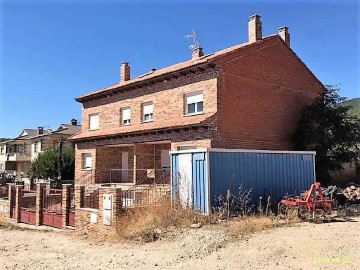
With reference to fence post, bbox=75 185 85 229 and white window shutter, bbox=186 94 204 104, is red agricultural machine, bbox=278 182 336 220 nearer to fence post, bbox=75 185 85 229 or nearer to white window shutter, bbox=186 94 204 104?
fence post, bbox=75 185 85 229

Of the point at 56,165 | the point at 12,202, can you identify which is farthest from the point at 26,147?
the point at 12,202

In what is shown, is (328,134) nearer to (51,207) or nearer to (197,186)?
(197,186)

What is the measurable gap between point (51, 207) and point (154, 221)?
802 cm

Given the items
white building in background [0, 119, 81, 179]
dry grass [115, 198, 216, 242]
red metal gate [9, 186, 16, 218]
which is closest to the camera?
dry grass [115, 198, 216, 242]

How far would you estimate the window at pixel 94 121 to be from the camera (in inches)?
1169

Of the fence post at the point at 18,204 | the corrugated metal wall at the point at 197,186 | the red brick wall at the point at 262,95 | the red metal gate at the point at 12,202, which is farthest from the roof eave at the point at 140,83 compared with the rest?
the red metal gate at the point at 12,202

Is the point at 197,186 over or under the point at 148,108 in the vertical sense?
under

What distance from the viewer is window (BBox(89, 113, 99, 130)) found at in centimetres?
2970

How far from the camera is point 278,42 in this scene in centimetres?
2398

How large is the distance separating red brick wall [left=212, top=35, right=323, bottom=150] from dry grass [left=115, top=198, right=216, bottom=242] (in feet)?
22.7

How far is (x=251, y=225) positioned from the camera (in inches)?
460

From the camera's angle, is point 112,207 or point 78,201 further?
point 78,201

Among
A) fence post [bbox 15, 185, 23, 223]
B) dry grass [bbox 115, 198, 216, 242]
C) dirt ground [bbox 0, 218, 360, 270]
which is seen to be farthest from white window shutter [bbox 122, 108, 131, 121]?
dirt ground [bbox 0, 218, 360, 270]

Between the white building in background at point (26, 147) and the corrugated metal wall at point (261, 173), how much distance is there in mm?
41534
